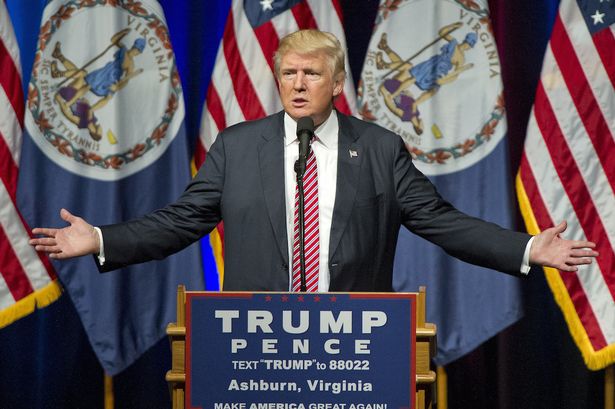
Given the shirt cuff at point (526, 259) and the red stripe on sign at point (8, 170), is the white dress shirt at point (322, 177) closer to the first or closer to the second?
the shirt cuff at point (526, 259)

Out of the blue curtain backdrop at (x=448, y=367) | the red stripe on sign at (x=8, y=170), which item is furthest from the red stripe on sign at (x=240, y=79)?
the red stripe on sign at (x=8, y=170)

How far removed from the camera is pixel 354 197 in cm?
265

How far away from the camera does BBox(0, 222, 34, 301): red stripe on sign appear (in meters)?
4.34

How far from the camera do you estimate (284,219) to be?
8.55 ft

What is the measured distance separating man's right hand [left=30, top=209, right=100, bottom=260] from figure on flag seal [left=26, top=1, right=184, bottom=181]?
189cm

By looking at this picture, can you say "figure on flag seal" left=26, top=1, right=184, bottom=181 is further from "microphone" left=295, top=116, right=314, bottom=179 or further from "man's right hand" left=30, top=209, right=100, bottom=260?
"microphone" left=295, top=116, right=314, bottom=179

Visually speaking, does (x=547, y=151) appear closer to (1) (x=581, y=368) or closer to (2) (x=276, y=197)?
(1) (x=581, y=368)

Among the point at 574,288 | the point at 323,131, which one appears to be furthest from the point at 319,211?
the point at 574,288

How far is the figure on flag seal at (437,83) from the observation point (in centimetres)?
433

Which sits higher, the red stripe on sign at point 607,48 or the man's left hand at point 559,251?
the red stripe on sign at point 607,48

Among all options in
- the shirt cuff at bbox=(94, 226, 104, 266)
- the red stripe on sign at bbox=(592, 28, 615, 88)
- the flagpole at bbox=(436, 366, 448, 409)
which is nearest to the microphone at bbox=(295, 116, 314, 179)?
the shirt cuff at bbox=(94, 226, 104, 266)

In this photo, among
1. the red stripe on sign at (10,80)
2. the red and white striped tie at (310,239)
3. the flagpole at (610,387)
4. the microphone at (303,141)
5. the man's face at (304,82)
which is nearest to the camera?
the microphone at (303,141)

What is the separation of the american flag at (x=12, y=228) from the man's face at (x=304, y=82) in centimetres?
204

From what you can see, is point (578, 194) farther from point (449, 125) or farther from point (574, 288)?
point (449, 125)
